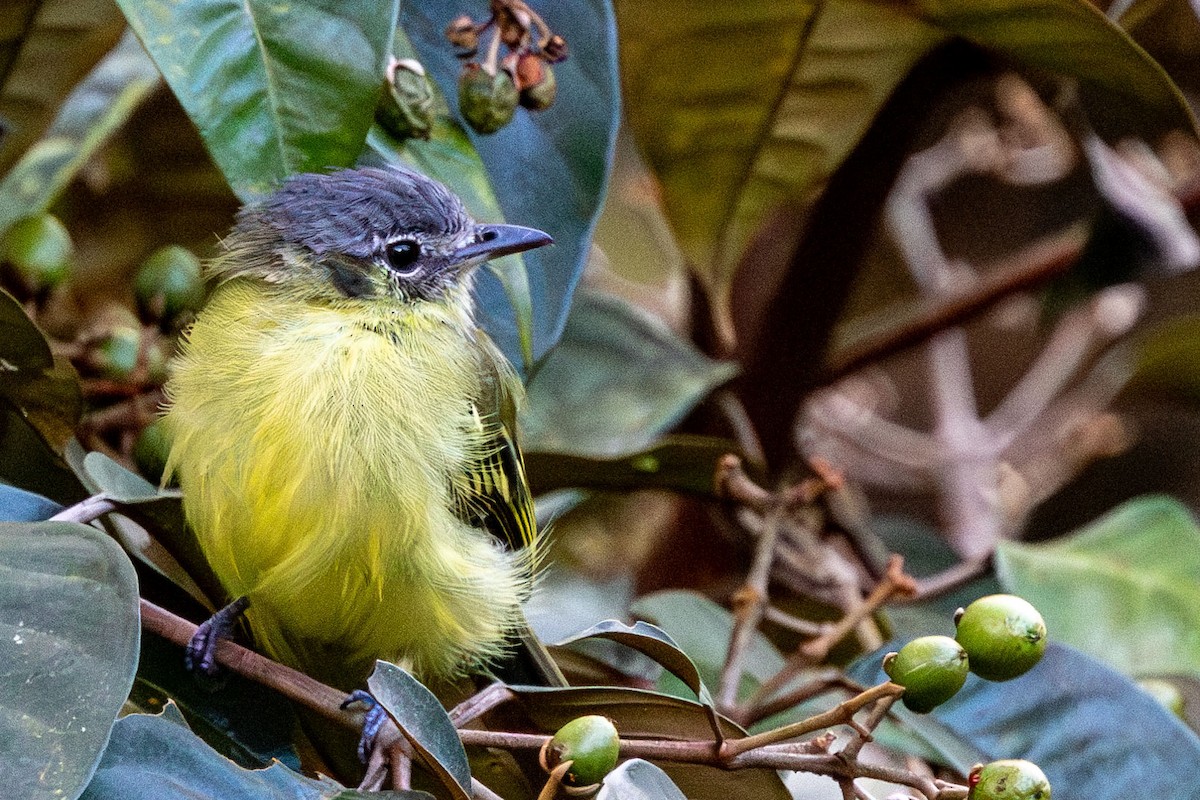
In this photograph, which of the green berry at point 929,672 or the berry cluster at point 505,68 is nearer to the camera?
the green berry at point 929,672

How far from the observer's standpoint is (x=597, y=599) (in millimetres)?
2896

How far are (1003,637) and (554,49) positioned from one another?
1079 mm

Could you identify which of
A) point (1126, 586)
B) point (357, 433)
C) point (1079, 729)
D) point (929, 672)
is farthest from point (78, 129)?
point (1126, 586)

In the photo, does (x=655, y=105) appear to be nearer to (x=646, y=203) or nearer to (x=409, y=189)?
(x=409, y=189)

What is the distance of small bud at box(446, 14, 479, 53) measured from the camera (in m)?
1.96

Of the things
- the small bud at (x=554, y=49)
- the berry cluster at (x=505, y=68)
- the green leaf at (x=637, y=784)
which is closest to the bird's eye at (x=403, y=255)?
the berry cluster at (x=505, y=68)

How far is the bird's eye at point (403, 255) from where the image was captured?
7.34 ft

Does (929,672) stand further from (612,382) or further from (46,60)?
(46,60)

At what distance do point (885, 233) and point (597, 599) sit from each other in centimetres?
182

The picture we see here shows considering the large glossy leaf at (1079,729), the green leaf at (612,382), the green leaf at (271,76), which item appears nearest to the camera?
the green leaf at (271,76)

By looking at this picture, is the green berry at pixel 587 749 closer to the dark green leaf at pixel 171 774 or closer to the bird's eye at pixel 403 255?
the dark green leaf at pixel 171 774

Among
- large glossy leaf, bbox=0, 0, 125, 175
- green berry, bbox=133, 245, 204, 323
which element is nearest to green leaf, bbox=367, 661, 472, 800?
green berry, bbox=133, 245, 204, 323

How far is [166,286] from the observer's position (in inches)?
87.1

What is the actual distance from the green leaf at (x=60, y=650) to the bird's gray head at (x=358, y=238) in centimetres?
83
